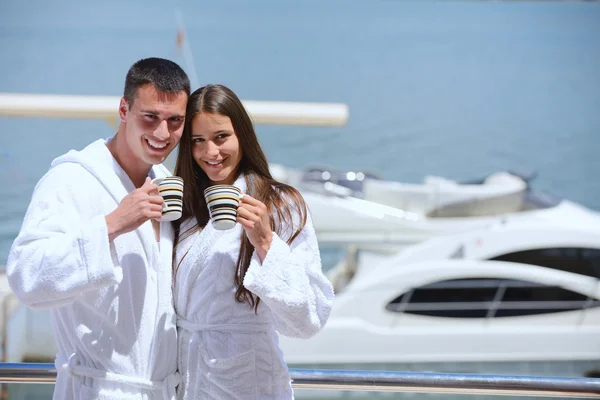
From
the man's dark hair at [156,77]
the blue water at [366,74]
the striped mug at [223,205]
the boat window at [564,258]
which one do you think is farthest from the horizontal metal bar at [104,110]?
the blue water at [366,74]

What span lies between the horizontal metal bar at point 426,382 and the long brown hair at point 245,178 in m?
0.34

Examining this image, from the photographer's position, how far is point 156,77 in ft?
4.52

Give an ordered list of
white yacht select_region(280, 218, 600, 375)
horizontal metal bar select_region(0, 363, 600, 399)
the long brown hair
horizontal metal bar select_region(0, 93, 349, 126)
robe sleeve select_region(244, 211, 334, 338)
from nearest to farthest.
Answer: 1. robe sleeve select_region(244, 211, 334, 338)
2. the long brown hair
3. horizontal metal bar select_region(0, 363, 600, 399)
4. horizontal metal bar select_region(0, 93, 349, 126)
5. white yacht select_region(280, 218, 600, 375)

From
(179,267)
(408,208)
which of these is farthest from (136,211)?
(408,208)

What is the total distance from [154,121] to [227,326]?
0.43 meters

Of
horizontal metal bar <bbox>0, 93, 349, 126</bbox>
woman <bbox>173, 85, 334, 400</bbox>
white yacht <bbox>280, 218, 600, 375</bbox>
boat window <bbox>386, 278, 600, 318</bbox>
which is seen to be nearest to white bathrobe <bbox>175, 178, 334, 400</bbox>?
woman <bbox>173, 85, 334, 400</bbox>

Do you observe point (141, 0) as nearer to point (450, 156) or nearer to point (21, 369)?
point (450, 156)

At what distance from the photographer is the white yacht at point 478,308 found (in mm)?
6527

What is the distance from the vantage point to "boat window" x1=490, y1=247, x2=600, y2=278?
6926mm

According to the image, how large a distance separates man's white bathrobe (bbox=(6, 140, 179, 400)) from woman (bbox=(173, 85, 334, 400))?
0.04 m

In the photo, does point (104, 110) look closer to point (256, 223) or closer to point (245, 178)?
point (245, 178)

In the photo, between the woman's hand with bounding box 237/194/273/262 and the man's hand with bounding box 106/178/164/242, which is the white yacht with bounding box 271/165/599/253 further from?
the man's hand with bounding box 106/178/164/242

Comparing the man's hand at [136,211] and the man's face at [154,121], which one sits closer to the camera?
the man's hand at [136,211]

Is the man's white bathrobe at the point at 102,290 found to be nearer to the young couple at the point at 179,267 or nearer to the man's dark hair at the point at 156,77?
the young couple at the point at 179,267
